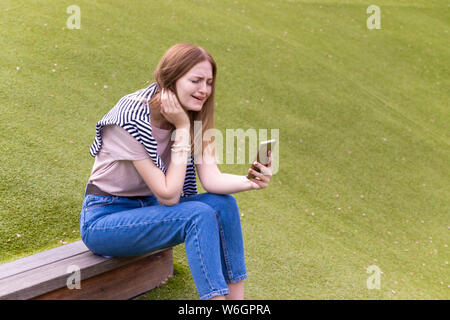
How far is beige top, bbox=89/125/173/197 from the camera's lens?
213cm

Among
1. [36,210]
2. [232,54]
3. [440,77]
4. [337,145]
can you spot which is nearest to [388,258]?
[337,145]

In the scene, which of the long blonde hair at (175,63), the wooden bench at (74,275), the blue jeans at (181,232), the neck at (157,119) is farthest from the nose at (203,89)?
the wooden bench at (74,275)

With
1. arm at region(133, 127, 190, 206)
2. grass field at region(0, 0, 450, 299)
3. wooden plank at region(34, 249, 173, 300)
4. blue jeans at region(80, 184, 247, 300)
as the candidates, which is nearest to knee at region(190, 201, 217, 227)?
blue jeans at region(80, 184, 247, 300)

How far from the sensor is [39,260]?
2164 mm

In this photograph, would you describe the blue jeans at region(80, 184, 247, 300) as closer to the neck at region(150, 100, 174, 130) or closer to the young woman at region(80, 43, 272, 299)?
the young woman at region(80, 43, 272, 299)

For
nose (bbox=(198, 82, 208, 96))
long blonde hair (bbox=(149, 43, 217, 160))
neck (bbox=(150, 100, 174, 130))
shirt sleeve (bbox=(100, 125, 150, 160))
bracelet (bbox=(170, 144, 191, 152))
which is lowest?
bracelet (bbox=(170, 144, 191, 152))

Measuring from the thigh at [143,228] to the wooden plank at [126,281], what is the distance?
24 cm

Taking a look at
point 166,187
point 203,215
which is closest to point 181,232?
point 203,215

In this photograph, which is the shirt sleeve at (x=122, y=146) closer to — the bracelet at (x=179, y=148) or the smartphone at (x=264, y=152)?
the bracelet at (x=179, y=148)

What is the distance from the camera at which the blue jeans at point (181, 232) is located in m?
1.97

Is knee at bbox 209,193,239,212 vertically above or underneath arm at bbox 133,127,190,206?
underneath

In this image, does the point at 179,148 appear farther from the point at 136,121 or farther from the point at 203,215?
the point at 203,215

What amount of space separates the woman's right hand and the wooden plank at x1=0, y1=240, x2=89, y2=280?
0.78 m

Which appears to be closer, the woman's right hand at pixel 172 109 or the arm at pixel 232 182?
the woman's right hand at pixel 172 109
